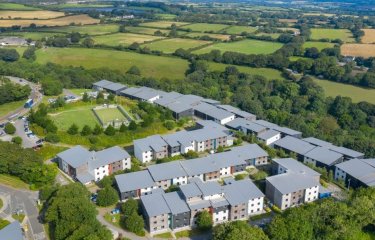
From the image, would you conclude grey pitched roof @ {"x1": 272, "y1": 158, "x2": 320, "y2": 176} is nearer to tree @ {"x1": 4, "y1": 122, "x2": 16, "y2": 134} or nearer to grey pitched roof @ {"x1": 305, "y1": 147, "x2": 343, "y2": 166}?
grey pitched roof @ {"x1": 305, "y1": 147, "x2": 343, "y2": 166}

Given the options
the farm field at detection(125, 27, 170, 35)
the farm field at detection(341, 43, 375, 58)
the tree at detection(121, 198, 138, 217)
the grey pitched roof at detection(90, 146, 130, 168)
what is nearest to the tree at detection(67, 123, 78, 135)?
the grey pitched roof at detection(90, 146, 130, 168)

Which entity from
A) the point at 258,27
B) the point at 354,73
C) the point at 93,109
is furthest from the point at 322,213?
the point at 258,27

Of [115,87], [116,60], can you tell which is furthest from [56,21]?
[115,87]

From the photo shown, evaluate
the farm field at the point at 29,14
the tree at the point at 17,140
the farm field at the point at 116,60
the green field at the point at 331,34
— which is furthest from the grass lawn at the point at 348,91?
→ the farm field at the point at 29,14

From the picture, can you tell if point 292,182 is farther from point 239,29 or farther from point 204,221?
point 239,29

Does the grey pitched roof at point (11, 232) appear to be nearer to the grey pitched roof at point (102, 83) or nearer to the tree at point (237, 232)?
the tree at point (237, 232)

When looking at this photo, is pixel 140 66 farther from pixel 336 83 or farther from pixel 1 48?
pixel 336 83

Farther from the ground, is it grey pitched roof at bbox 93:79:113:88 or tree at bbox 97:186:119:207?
grey pitched roof at bbox 93:79:113:88
